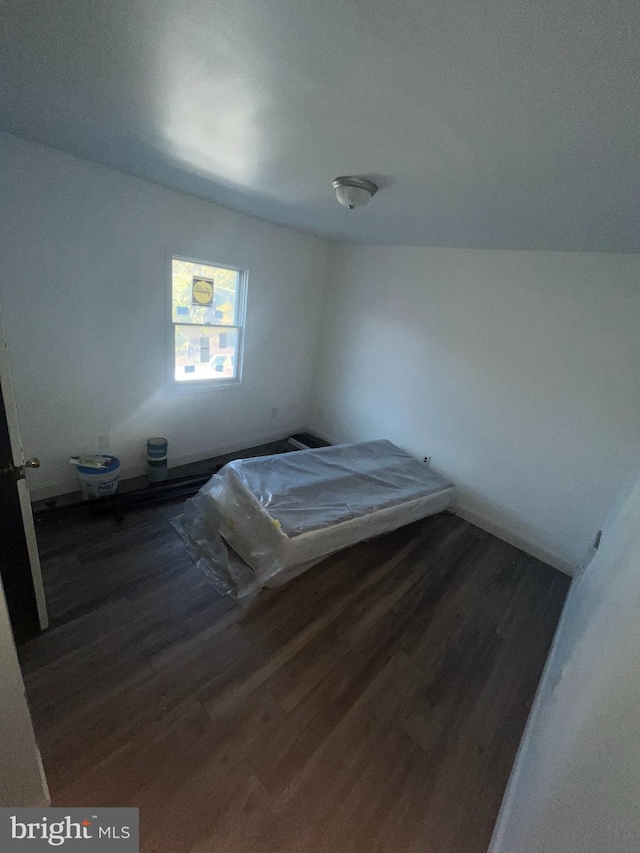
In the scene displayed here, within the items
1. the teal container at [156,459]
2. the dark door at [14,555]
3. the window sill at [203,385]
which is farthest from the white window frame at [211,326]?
the dark door at [14,555]

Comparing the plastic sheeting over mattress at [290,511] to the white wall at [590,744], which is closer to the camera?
the white wall at [590,744]

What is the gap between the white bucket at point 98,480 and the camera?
2.51 m

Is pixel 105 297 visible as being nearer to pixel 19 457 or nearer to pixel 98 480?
pixel 98 480

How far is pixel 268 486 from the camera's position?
232 cm

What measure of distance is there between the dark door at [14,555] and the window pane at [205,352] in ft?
6.29

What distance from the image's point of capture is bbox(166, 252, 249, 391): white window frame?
281 centimetres

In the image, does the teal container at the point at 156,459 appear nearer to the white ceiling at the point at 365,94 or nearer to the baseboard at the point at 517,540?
the white ceiling at the point at 365,94

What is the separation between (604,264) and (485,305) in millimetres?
802

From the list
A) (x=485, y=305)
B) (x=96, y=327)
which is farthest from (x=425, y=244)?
(x=96, y=327)

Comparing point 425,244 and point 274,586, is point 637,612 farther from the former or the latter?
point 425,244

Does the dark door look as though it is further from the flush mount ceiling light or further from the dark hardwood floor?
the flush mount ceiling light

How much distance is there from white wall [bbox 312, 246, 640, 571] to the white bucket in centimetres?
265

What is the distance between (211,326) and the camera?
127 inches

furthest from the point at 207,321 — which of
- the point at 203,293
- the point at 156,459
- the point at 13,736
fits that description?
the point at 13,736
